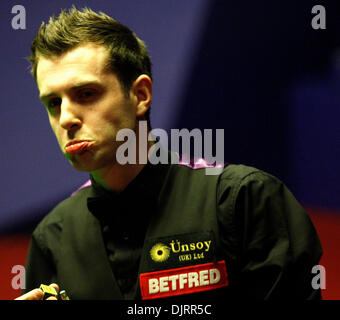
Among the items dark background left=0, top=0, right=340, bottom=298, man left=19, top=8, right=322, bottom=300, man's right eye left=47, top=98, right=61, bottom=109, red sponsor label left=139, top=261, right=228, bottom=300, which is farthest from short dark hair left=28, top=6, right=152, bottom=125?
red sponsor label left=139, top=261, right=228, bottom=300

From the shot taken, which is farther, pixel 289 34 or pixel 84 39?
pixel 289 34

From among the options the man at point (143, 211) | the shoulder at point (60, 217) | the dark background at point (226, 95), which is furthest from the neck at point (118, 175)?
the dark background at point (226, 95)

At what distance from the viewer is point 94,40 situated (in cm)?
111

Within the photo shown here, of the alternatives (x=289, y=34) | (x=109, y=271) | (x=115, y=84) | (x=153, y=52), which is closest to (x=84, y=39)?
(x=115, y=84)

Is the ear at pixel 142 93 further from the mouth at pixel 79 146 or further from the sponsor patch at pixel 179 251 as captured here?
the sponsor patch at pixel 179 251

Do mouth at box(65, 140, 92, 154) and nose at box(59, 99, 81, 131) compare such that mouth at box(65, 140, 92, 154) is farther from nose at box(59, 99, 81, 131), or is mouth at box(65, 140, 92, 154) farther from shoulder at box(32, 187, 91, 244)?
shoulder at box(32, 187, 91, 244)

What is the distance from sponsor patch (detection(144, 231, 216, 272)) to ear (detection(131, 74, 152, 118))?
32 cm

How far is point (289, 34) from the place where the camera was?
4.75ft

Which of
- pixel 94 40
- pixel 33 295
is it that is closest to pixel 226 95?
pixel 94 40

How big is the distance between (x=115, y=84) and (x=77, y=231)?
40 centimetres

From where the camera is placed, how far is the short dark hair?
110 cm

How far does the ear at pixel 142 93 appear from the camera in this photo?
114 cm

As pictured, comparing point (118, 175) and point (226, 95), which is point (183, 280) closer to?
point (118, 175)
